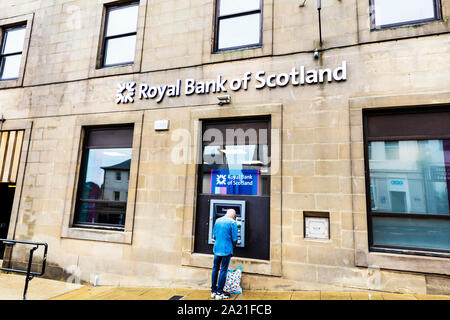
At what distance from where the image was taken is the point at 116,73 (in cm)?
739

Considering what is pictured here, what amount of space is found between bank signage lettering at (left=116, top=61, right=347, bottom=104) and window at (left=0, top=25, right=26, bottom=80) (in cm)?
446

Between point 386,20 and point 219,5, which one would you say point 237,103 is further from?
point 386,20

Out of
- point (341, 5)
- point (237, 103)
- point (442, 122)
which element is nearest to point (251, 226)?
point (237, 103)

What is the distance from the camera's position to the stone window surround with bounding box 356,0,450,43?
17.3ft

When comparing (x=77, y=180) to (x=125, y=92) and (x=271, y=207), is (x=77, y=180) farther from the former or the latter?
(x=271, y=207)

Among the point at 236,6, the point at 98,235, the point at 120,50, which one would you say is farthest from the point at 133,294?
the point at 236,6

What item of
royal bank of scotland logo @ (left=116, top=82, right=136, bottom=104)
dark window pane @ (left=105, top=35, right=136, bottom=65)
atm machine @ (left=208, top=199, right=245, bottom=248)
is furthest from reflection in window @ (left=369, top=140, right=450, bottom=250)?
dark window pane @ (left=105, top=35, right=136, bottom=65)

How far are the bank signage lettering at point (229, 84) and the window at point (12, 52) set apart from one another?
4.46 m

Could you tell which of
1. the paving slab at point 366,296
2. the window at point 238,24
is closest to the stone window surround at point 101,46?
the window at point 238,24

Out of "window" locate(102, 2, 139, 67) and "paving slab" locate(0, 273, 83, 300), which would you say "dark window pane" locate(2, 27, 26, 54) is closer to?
→ "window" locate(102, 2, 139, 67)

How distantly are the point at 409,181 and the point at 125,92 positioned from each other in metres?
6.74

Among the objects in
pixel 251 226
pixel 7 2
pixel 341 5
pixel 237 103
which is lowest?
pixel 251 226

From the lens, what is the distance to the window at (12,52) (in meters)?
8.92

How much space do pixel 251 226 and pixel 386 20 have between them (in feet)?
16.9
